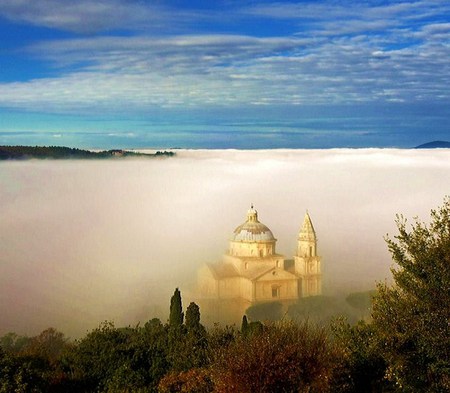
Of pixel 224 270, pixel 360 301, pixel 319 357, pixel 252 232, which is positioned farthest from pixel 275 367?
pixel 360 301

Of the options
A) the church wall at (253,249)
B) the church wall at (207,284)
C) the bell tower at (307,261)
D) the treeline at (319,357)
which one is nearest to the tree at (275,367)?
the treeline at (319,357)

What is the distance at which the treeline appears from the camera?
20.2m

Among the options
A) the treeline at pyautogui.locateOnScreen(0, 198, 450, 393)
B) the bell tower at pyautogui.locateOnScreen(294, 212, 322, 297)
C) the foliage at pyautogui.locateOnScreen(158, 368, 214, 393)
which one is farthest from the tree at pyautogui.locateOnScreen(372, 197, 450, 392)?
the bell tower at pyautogui.locateOnScreen(294, 212, 322, 297)

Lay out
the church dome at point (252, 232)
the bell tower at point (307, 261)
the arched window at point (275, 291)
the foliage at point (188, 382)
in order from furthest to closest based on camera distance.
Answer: the bell tower at point (307, 261), the church dome at point (252, 232), the arched window at point (275, 291), the foliage at point (188, 382)

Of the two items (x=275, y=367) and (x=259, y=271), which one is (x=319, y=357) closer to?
(x=275, y=367)

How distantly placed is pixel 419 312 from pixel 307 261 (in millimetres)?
59324

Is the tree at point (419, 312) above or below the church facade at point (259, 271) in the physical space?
above

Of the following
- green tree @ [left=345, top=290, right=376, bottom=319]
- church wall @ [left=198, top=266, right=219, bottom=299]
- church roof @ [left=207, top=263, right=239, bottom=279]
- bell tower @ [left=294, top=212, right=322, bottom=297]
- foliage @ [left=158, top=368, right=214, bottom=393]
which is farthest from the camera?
bell tower @ [left=294, top=212, right=322, bottom=297]

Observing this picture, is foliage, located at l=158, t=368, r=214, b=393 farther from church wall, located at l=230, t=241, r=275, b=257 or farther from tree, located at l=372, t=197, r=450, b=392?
church wall, located at l=230, t=241, r=275, b=257

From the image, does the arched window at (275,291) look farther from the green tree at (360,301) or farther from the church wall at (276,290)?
the green tree at (360,301)

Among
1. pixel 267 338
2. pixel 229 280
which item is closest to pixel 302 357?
pixel 267 338

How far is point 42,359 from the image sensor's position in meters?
30.2

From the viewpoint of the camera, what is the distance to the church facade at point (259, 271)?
80.1 m

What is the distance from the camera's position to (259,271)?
79625 millimetres
